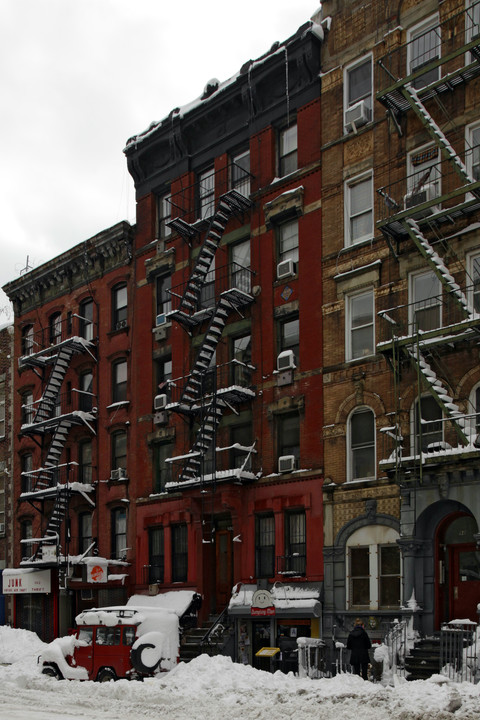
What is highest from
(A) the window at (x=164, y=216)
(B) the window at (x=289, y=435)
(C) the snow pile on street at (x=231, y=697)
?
(A) the window at (x=164, y=216)

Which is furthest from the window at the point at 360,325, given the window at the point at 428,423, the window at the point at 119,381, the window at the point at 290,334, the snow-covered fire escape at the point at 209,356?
the window at the point at 119,381

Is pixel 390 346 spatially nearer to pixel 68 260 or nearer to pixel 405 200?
pixel 405 200

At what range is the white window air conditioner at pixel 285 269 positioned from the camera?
30359mm

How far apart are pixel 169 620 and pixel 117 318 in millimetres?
16960

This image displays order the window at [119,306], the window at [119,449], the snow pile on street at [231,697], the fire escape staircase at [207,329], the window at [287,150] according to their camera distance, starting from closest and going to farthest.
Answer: the snow pile on street at [231,697] → the fire escape staircase at [207,329] → the window at [287,150] → the window at [119,449] → the window at [119,306]

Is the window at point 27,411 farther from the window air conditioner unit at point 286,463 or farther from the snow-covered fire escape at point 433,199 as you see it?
the snow-covered fire escape at point 433,199

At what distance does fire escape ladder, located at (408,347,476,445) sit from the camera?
23.0 metres

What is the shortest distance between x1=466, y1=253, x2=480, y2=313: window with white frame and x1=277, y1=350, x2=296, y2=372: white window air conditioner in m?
7.04

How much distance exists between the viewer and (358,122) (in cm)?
2883

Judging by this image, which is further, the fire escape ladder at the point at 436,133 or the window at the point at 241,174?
the window at the point at 241,174

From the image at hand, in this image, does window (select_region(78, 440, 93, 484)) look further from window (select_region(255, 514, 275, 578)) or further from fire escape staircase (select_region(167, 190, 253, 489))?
window (select_region(255, 514, 275, 578))

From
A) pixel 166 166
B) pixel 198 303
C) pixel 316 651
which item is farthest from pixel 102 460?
pixel 316 651

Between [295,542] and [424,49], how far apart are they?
52.4 feet

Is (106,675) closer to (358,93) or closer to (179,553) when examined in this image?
(179,553)
